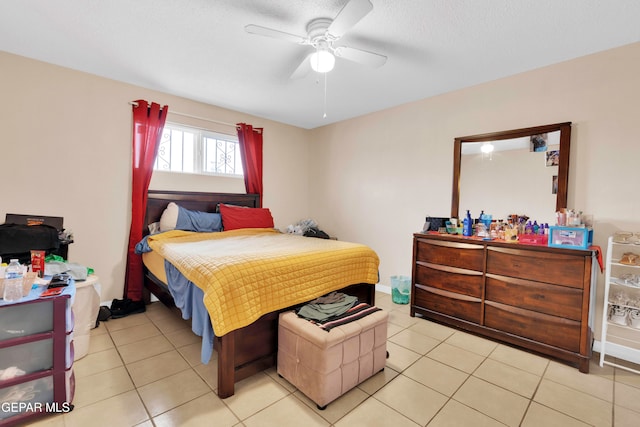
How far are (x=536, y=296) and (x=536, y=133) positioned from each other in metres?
1.51

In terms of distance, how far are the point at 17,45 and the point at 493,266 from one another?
4590 millimetres

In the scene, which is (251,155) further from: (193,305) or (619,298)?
(619,298)

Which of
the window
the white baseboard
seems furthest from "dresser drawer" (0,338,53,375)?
the white baseboard

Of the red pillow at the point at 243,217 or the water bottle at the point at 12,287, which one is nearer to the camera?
the water bottle at the point at 12,287

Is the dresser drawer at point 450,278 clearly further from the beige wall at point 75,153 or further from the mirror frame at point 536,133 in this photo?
the beige wall at point 75,153

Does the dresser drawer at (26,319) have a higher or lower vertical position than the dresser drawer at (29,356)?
higher

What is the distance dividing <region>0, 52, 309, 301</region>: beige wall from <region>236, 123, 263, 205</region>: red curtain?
2.64ft

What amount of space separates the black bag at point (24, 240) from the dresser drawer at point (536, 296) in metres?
3.87

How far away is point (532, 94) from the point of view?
2.72 meters

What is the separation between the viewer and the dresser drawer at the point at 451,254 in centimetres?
265

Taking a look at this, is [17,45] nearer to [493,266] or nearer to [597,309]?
[493,266]

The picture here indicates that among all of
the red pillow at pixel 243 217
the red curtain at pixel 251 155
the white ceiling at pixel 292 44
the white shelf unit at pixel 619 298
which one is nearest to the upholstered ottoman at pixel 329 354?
the white shelf unit at pixel 619 298

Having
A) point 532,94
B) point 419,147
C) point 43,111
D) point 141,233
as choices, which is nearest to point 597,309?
point 532,94
